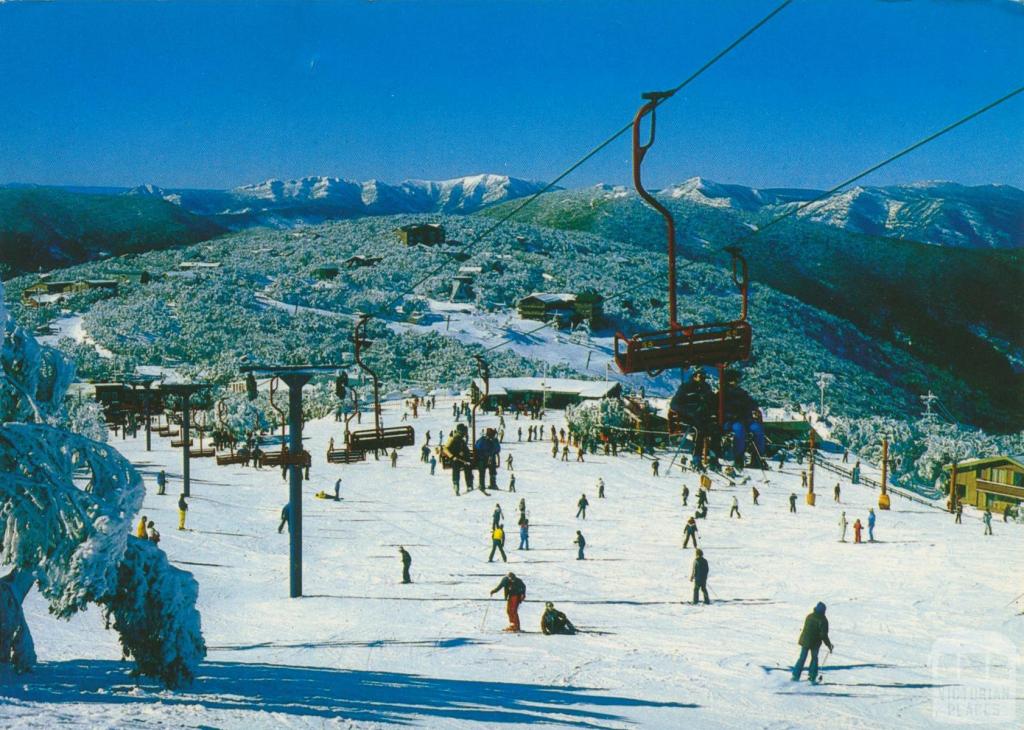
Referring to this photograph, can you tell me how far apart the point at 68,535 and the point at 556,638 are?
7.03 meters

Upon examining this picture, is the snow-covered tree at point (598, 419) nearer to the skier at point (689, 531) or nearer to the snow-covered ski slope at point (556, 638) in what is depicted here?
the snow-covered ski slope at point (556, 638)

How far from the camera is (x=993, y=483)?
126 feet

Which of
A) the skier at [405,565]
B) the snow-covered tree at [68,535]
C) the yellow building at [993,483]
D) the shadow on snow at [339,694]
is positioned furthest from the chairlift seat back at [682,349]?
the yellow building at [993,483]

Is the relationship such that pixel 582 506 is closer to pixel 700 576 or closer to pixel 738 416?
pixel 700 576

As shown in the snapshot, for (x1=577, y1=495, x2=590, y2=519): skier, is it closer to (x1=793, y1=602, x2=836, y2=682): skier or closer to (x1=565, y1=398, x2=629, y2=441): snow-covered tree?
(x1=565, y1=398, x2=629, y2=441): snow-covered tree

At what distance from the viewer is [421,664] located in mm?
10820

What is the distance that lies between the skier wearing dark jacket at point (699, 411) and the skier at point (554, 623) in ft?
18.1

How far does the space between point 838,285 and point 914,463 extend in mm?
96356

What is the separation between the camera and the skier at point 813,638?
9.95 m

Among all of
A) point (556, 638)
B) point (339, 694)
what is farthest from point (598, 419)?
point (339, 694)

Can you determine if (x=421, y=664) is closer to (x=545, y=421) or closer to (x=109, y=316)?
(x=545, y=421)

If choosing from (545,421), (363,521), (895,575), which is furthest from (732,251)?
(545,421)

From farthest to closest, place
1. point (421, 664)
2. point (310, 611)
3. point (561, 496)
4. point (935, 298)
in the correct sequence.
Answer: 1. point (935, 298)
2. point (561, 496)
3. point (310, 611)
4. point (421, 664)

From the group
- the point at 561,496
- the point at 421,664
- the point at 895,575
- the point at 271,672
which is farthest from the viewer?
the point at 561,496
